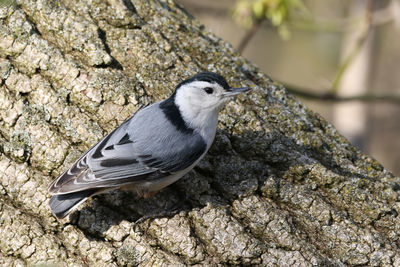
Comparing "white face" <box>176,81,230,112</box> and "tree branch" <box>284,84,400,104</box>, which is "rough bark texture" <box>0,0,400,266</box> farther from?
"tree branch" <box>284,84,400,104</box>

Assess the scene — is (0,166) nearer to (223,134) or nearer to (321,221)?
(223,134)

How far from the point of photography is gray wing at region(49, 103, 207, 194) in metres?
2.45

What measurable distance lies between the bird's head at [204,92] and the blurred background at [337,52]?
3.92 ft

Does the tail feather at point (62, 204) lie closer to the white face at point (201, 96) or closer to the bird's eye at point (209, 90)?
the white face at point (201, 96)

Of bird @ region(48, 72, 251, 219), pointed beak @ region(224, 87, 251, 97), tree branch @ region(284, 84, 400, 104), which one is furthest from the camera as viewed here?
tree branch @ region(284, 84, 400, 104)

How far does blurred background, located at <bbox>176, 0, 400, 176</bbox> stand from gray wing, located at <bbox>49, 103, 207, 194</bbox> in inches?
58.4

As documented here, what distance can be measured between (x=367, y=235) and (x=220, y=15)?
248cm

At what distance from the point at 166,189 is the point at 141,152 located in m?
0.25

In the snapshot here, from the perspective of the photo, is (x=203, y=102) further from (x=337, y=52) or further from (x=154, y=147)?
(x=337, y=52)

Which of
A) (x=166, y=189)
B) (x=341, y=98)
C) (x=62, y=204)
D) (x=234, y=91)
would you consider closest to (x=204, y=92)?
(x=234, y=91)

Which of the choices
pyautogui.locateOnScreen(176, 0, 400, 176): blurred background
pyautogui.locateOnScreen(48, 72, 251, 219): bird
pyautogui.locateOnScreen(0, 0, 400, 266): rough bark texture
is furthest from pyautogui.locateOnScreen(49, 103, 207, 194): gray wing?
pyautogui.locateOnScreen(176, 0, 400, 176): blurred background

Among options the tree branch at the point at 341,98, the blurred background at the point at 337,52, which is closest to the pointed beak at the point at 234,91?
the blurred background at the point at 337,52

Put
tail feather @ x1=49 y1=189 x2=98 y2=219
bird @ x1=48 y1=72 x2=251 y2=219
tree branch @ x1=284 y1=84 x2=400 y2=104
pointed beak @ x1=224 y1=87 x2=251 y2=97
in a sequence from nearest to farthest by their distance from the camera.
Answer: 1. tail feather @ x1=49 y1=189 x2=98 y2=219
2. bird @ x1=48 y1=72 x2=251 y2=219
3. pointed beak @ x1=224 y1=87 x2=251 y2=97
4. tree branch @ x1=284 y1=84 x2=400 y2=104

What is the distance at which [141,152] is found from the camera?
2.58 m
